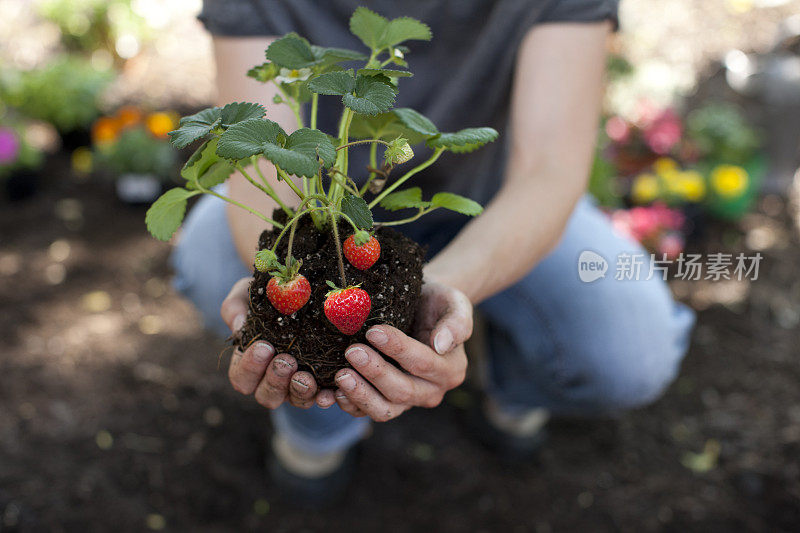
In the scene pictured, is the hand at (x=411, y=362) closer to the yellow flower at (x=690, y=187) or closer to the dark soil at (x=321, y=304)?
the dark soil at (x=321, y=304)

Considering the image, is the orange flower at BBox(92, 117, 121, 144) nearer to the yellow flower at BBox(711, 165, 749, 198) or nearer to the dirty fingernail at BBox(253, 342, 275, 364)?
the dirty fingernail at BBox(253, 342, 275, 364)

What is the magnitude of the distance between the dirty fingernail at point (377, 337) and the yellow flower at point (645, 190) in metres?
2.39

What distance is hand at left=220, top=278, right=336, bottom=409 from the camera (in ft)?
3.16

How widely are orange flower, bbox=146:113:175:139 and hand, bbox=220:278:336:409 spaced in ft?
8.19

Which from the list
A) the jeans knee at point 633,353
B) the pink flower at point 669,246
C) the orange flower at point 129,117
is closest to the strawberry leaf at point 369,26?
the jeans knee at point 633,353

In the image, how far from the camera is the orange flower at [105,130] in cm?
337

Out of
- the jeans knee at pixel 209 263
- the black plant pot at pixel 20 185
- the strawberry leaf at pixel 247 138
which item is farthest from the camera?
the black plant pot at pixel 20 185

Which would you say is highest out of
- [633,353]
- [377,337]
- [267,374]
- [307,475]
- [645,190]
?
[377,337]

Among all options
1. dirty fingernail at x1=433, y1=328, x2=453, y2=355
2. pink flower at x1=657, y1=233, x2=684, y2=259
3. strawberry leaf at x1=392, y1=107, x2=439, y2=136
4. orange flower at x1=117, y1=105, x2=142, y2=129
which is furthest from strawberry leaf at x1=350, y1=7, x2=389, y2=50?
orange flower at x1=117, y1=105, x2=142, y2=129

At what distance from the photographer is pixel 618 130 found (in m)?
3.40

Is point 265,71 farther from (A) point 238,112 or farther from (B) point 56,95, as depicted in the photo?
(B) point 56,95

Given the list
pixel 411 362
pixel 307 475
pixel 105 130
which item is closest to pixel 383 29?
pixel 411 362

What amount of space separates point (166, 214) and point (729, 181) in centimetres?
276

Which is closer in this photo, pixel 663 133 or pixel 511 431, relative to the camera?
pixel 511 431
